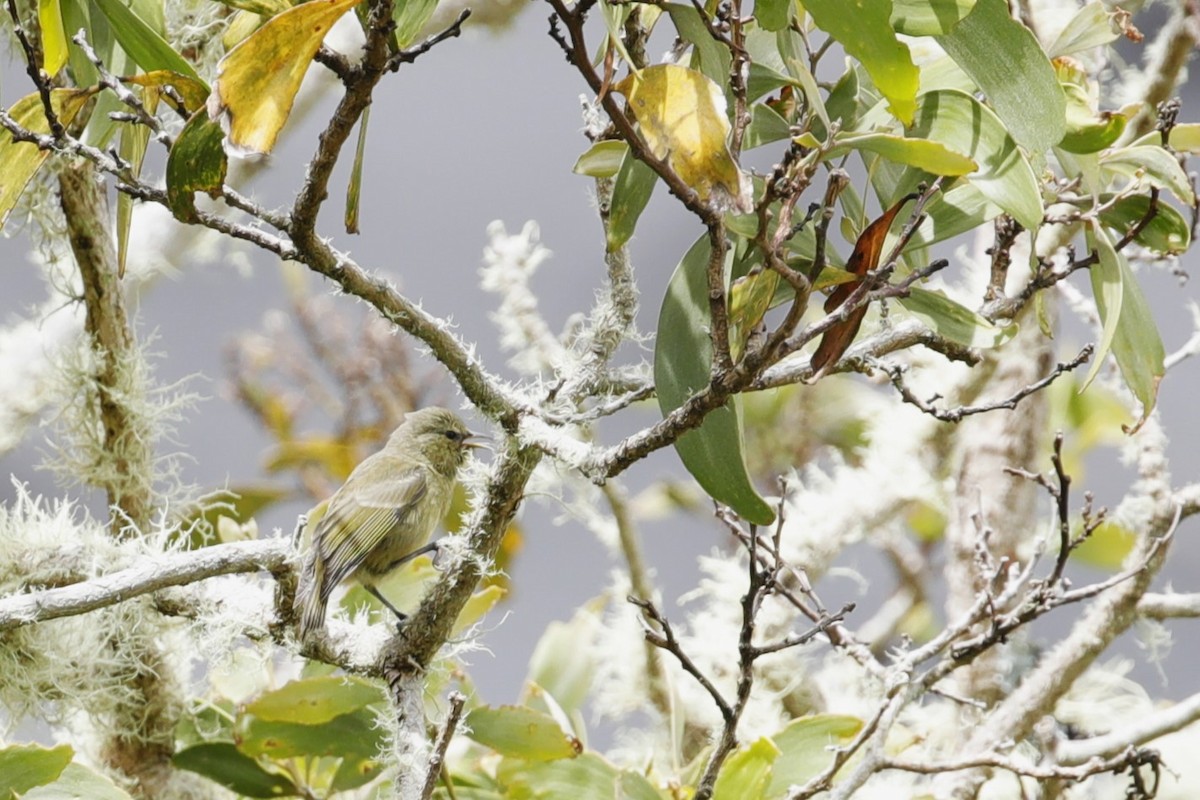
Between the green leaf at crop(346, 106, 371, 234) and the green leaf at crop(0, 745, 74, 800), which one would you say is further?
the green leaf at crop(0, 745, 74, 800)

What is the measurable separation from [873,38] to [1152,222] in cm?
41

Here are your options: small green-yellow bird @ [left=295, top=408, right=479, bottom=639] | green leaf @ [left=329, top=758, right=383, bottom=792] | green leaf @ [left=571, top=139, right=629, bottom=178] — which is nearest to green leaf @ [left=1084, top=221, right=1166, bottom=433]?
green leaf @ [left=571, top=139, right=629, bottom=178]

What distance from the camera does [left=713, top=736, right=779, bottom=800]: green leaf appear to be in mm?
1143

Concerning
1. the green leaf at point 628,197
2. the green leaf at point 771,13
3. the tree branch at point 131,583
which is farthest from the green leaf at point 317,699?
the green leaf at point 771,13

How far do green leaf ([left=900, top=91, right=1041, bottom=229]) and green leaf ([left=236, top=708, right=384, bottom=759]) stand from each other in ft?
2.70

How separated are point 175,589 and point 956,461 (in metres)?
1.26

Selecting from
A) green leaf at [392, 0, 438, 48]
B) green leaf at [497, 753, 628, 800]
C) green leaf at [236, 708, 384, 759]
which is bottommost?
green leaf at [497, 753, 628, 800]

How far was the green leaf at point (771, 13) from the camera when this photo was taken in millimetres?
719

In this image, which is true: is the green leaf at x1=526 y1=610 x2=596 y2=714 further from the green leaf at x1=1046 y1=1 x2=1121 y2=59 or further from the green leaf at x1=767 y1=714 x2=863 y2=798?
the green leaf at x1=1046 y1=1 x2=1121 y2=59

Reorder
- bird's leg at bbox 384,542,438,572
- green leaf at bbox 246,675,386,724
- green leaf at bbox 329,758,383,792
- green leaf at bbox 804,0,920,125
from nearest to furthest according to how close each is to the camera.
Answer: green leaf at bbox 804,0,920,125
green leaf at bbox 246,675,386,724
green leaf at bbox 329,758,383,792
bird's leg at bbox 384,542,438,572

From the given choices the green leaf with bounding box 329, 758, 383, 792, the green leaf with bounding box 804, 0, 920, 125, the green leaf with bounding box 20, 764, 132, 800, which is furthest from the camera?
the green leaf with bounding box 329, 758, 383, 792

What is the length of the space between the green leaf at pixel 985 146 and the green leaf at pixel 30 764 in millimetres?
835

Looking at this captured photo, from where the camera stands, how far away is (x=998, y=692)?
1776 millimetres

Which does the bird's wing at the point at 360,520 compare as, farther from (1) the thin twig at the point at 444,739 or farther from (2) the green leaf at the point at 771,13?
(2) the green leaf at the point at 771,13
